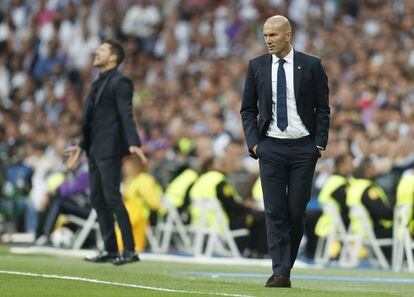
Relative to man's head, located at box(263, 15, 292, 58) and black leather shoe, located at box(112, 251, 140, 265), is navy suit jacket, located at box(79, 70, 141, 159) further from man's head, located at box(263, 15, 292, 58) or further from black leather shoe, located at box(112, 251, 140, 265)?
man's head, located at box(263, 15, 292, 58)

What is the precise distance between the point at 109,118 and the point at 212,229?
499 cm

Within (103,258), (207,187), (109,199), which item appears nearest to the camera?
(109,199)

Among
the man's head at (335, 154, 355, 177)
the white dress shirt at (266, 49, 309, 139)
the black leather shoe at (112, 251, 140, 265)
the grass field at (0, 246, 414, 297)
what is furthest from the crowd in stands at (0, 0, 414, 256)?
the white dress shirt at (266, 49, 309, 139)

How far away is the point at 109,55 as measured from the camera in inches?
544

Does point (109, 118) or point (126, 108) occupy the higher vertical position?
point (126, 108)

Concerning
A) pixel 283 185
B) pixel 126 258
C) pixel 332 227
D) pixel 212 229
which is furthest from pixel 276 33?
pixel 212 229

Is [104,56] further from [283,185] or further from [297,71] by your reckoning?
[283,185]

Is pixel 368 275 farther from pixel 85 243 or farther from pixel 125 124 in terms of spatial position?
pixel 85 243

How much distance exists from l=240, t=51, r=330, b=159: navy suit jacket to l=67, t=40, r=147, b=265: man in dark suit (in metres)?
2.81

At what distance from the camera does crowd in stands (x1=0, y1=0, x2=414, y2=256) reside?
806 inches

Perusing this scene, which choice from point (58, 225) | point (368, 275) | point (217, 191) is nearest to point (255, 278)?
point (368, 275)

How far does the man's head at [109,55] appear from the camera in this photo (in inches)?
543

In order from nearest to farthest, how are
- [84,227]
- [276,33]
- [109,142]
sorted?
1. [276,33]
2. [109,142]
3. [84,227]

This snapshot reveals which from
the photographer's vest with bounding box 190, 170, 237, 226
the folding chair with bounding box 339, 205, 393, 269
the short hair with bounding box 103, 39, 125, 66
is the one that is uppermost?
the short hair with bounding box 103, 39, 125, 66
